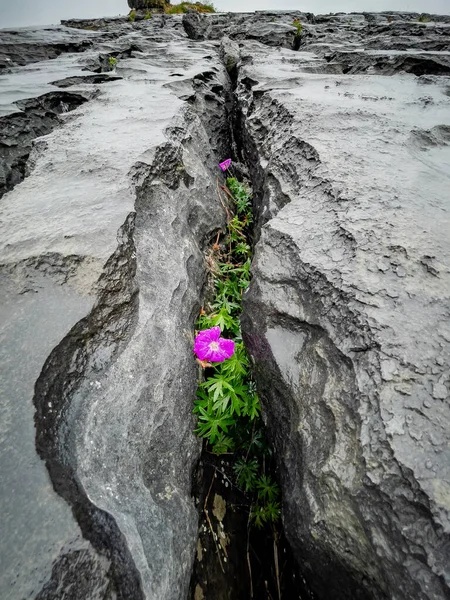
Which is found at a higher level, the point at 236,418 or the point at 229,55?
the point at 229,55

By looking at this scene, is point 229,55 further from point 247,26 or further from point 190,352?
point 190,352

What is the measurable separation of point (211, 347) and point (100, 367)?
0.62 meters

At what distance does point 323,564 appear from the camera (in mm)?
1192

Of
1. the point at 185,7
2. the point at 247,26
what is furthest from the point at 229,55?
the point at 185,7

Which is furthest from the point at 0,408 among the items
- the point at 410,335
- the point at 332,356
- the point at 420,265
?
the point at 420,265

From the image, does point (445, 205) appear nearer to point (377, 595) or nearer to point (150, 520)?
point (377, 595)

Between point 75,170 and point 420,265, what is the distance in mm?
2228

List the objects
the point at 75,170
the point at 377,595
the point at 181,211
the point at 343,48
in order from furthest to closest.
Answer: the point at 343,48 < the point at 181,211 < the point at 75,170 < the point at 377,595

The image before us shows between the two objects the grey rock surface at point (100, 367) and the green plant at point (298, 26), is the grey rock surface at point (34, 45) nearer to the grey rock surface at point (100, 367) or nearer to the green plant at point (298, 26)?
the grey rock surface at point (100, 367)

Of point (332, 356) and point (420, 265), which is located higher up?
point (420, 265)

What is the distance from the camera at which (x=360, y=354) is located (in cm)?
123

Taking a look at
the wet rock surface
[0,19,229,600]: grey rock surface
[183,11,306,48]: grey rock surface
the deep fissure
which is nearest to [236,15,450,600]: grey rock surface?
the wet rock surface

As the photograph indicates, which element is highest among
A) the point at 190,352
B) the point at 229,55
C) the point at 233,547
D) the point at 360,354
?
the point at 229,55

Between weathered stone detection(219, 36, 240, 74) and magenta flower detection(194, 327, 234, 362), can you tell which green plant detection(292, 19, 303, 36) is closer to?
weathered stone detection(219, 36, 240, 74)
